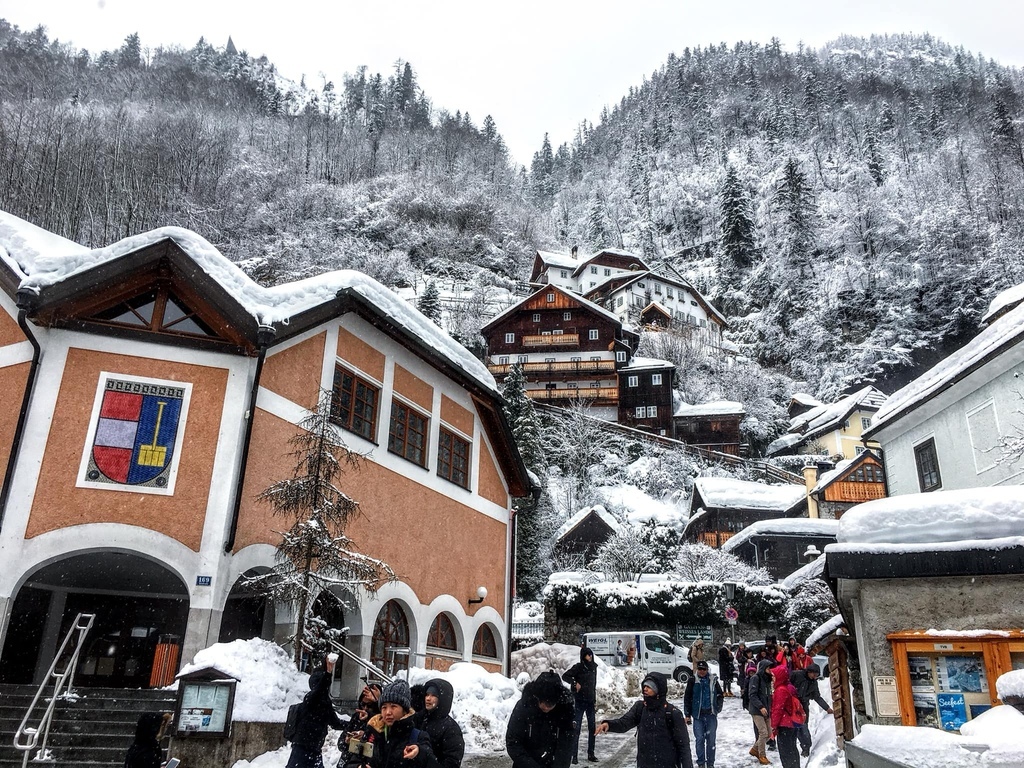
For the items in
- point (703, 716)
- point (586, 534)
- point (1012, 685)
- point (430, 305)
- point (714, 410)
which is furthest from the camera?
point (430, 305)

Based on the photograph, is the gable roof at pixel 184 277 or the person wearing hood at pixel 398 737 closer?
the person wearing hood at pixel 398 737

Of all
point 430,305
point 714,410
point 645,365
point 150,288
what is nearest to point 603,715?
point 150,288

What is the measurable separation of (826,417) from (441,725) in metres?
63.4

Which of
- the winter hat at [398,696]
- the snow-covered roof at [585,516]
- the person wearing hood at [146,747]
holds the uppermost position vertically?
the snow-covered roof at [585,516]

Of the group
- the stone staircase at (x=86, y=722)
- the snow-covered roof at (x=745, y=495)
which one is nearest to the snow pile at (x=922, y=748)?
the stone staircase at (x=86, y=722)

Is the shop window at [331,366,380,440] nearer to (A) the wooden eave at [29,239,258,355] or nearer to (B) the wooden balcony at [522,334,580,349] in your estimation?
(A) the wooden eave at [29,239,258,355]

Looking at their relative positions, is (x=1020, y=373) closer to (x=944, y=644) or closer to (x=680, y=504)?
(x=944, y=644)

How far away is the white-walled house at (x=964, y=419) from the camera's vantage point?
711 inches

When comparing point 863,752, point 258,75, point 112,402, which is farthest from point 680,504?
point 258,75

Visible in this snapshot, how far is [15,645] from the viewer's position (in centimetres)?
1461

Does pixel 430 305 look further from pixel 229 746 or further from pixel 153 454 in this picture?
pixel 229 746

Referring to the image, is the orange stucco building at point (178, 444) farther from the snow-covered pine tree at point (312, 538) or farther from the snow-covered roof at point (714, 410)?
the snow-covered roof at point (714, 410)

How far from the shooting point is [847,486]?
47.7 m

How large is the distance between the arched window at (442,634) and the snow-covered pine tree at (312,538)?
4.54 m
